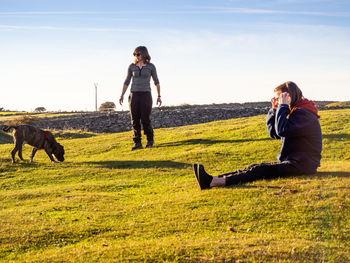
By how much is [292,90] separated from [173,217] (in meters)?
3.54

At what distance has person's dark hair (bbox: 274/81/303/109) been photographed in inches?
310

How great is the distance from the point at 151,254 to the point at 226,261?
42.0 inches

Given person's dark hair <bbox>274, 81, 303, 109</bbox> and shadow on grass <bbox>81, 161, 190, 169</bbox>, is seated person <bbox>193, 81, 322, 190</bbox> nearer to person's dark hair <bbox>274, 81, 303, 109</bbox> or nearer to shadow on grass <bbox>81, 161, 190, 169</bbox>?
person's dark hair <bbox>274, 81, 303, 109</bbox>

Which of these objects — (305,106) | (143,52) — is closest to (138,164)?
(143,52)

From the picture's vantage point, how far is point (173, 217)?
7125 mm

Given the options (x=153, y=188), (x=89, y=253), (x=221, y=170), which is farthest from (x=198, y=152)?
(x=89, y=253)

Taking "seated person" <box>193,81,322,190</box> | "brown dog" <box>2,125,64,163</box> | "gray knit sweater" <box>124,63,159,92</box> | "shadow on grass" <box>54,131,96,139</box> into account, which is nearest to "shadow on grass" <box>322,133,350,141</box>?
"seated person" <box>193,81,322,190</box>

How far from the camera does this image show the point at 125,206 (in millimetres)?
8461

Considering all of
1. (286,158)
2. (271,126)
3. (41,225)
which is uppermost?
(271,126)

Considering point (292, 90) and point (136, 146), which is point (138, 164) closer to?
point (136, 146)

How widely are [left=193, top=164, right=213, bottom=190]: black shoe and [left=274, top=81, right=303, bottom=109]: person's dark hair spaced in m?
2.35

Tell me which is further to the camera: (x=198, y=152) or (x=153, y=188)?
(x=198, y=152)

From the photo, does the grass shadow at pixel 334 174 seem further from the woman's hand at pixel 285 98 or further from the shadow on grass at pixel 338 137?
the shadow on grass at pixel 338 137

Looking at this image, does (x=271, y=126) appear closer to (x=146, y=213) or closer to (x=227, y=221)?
(x=227, y=221)
